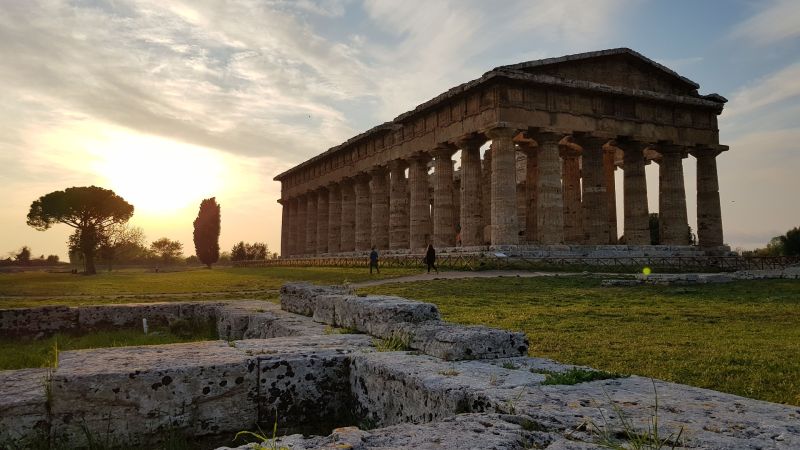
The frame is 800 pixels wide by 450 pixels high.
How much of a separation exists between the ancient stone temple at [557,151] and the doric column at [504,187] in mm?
57

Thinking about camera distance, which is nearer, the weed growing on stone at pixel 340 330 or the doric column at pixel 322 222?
the weed growing on stone at pixel 340 330

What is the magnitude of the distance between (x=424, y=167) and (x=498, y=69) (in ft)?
36.6

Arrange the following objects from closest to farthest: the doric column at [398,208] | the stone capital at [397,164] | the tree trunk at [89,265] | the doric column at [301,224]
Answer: the stone capital at [397,164]
the doric column at [398,208]
the tree trunk at [89,265]
the doric column at [301,224]

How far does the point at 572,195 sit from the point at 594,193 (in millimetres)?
4470

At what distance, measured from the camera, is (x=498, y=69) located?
97.5ft

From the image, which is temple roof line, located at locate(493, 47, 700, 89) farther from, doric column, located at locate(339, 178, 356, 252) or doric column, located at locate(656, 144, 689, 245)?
doric column, located at locate(339, 178, 356, 252)

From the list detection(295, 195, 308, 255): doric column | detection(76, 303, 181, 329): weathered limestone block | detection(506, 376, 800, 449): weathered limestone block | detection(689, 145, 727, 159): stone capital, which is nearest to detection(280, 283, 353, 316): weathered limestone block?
detection(76, 303, 181, 329): weathered limestone block

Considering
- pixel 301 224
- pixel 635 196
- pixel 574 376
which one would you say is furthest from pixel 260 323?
pixel 301 224

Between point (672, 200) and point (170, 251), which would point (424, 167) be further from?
point (170, 251)

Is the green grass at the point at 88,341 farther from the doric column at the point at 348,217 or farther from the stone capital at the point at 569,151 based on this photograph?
the doric column at the point at 348,217

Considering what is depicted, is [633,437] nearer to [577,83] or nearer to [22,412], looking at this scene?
[22,412]

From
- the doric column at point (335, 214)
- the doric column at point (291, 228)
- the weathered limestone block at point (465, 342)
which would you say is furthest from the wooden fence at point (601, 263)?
the doric column at point (291, 228)

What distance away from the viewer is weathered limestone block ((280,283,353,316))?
27.3 ft

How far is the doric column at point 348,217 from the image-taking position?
166ft
